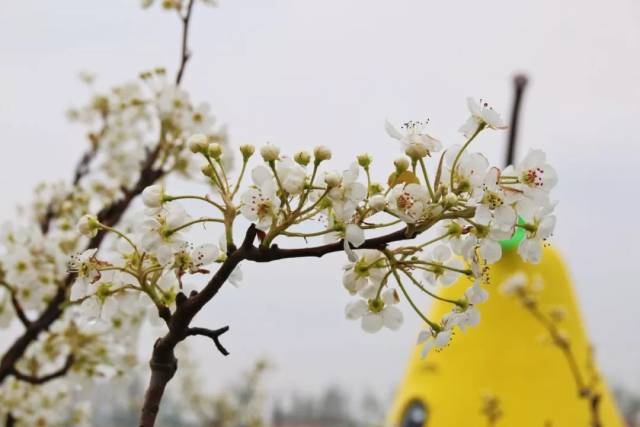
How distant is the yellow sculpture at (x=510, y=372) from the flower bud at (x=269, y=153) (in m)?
2.27

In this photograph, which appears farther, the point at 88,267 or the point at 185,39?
the point at 185,39

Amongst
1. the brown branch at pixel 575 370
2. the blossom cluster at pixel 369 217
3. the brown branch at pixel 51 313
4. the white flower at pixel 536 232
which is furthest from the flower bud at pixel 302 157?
the brown branch at pixel 575 370

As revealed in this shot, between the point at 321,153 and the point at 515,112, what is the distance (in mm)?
2731

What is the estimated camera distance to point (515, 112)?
3.31 metres

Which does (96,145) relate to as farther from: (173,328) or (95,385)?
(173,328)

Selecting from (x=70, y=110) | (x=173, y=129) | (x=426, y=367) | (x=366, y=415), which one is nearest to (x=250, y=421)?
(x=426, y=367)

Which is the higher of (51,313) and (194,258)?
(194,258)

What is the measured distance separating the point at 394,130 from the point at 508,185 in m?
0.12

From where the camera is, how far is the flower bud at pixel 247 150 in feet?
2.50

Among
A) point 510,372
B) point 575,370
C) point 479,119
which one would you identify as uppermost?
point 479,119

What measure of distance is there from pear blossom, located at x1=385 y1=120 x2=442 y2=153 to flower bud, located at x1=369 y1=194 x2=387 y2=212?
0.26ft

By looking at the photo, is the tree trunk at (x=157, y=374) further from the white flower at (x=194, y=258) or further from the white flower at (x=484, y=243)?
the white flower at (x=484, y=243)

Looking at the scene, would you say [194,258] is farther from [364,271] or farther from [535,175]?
[535,175]

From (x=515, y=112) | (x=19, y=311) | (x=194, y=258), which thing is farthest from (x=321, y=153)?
(x=515, y=112)
